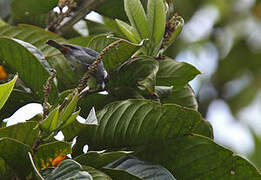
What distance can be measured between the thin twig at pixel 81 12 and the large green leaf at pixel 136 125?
36 cm

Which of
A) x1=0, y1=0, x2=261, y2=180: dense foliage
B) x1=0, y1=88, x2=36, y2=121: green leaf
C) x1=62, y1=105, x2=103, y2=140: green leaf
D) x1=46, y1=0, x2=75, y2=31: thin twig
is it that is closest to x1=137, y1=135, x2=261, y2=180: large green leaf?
x1=0, y1=0, x2=261, y2=180: dense foliage

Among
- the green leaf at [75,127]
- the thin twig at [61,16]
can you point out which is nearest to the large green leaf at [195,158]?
the green leaf at [75,127]

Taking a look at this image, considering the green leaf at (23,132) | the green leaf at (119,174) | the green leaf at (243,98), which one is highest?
the green leaf at (23,132)

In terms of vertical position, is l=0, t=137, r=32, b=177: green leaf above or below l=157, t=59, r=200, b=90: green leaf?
below

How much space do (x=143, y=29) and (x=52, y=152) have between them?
272mm

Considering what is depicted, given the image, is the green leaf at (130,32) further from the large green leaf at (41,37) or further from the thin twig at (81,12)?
the thin twig at (81,12)

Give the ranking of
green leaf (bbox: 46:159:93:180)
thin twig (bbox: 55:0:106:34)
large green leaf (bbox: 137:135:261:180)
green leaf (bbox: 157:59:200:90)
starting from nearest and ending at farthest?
green leaf (bbox: 46:159:93:180) → large green leaf (bbox: 137:135:261:180) → green leaf (bbox: 157:59:200:90) → thin twig (bbox: 55:0:106:34)

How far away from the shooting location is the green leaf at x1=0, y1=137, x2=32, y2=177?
26.8 inches

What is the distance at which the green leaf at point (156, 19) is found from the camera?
84 cm

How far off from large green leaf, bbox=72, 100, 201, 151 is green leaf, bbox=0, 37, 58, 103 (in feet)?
0.33

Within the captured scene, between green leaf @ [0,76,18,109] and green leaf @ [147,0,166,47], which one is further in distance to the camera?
green leaf @ [147,0,166,47]

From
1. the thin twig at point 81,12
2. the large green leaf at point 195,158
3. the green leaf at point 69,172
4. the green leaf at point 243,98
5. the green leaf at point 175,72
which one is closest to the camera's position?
the green leaf at point 69,172

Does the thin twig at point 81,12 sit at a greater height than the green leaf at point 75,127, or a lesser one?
greater

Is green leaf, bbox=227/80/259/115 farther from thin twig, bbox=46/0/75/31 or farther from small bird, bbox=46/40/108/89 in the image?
small bird, bbox=46/40/108/89
